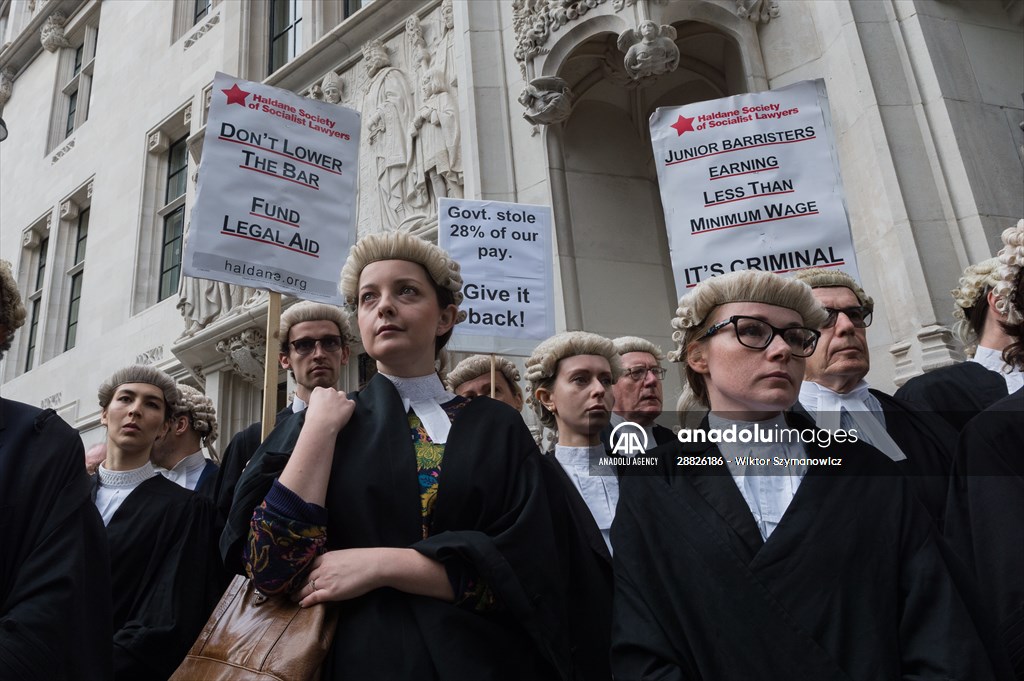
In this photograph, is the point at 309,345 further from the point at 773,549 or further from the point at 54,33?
the point at 54,33

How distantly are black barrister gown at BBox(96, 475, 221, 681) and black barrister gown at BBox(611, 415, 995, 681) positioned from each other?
1.47 metres

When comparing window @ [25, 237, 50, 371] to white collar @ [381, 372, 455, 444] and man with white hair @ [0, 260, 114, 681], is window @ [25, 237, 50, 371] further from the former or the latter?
white collar @ [381, 372, 455, 444]

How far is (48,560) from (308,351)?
1676 millimetres

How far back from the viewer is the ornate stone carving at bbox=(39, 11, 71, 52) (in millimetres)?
17375

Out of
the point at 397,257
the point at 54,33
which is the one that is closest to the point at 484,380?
the point at 397,257

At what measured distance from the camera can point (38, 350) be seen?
47.6ft

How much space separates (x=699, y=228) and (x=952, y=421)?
1.38 meters

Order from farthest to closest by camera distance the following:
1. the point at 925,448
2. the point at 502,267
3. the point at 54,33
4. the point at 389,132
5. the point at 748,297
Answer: the point at 54,33
the point at 389,132
the point at 502,267
the point at 925,448
the point at 748,297

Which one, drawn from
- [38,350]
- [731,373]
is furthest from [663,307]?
[38,350]

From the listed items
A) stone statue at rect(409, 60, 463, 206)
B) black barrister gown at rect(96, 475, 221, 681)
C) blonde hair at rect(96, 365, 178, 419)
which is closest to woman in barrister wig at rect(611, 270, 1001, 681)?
black barrister gown at rect(96, 475, 221, 681)

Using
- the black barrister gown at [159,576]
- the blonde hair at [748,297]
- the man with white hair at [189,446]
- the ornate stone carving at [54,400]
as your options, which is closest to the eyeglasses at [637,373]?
the blonde hair at [748,297]

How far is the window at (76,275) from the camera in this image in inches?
564

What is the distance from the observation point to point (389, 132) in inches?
319

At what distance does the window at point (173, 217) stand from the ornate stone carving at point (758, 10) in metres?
9.33
